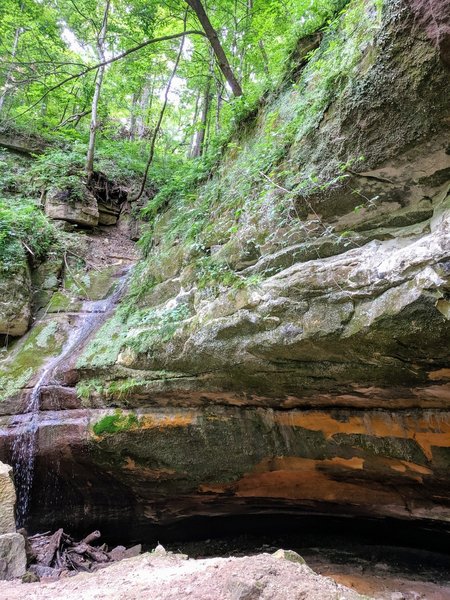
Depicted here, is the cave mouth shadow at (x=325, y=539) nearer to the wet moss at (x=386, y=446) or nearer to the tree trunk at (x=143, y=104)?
the wet moss at (x=386, y=446)

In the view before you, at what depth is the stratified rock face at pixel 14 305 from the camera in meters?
7.30

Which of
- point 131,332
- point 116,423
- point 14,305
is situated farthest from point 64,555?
point 14,305

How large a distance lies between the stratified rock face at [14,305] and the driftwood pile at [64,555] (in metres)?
3.69

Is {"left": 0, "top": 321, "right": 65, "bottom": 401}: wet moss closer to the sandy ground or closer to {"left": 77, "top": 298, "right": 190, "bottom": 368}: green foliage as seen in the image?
{"left": 77, "top": 298, "right": 190, "bottom": 368}: green foliage

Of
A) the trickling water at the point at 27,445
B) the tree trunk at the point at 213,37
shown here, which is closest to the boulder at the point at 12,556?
the trickling water at the point at 27,445

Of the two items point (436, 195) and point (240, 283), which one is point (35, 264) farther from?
point (436, 195)

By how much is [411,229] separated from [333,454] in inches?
124

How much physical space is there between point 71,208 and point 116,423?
7327mm

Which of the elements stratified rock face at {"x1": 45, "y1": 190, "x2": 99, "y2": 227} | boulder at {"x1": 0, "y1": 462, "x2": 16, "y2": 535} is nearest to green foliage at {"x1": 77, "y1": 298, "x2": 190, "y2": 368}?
boulder at {"x1": 0, "y1": 462, "x2": 16, "y2": 535}

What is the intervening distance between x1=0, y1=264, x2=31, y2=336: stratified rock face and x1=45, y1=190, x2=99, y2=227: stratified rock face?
324 cm

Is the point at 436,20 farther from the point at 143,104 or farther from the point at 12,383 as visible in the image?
the point at 143,104

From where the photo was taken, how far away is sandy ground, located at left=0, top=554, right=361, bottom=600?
7.84 ft

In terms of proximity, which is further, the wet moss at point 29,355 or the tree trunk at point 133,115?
the tree trunk at point 133,115

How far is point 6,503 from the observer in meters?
4.46
